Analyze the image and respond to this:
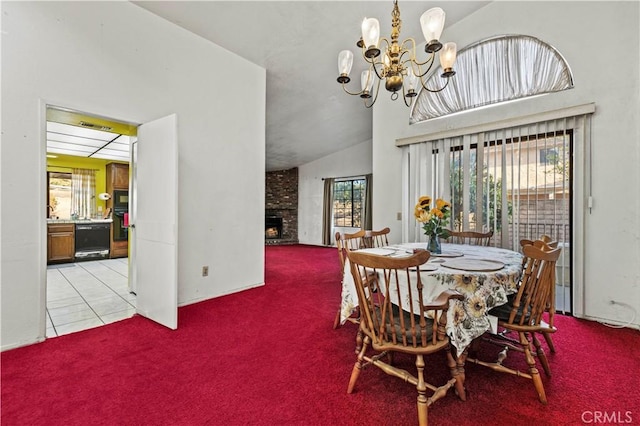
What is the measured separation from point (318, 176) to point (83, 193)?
5918 mm

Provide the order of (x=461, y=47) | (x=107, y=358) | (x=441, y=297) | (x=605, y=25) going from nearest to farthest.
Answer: (x=441, y=297), (x=107, y=358), (x=605, y=25), (x=461, y=47)

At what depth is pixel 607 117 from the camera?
273 cm

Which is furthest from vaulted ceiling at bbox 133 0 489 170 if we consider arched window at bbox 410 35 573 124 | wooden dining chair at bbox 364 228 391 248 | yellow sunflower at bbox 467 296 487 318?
yellow sunflower at bbox 467 296 487 318

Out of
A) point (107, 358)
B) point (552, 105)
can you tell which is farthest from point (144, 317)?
point (552, 105)

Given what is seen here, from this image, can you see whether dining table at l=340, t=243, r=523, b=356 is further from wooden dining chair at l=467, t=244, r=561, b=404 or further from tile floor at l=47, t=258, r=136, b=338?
tile floor at l=47, t=258, r=136, b=338

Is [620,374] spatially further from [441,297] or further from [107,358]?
[107,358]

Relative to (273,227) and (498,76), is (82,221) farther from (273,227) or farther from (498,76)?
(498,76)

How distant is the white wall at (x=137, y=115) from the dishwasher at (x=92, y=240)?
4190mm

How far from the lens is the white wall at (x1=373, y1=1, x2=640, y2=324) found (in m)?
2.64

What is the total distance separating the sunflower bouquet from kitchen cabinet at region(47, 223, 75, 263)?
263 inches

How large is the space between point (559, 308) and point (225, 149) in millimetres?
4211

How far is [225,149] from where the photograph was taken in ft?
12.0

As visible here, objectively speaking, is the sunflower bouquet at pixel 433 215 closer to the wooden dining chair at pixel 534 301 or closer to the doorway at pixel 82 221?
the wooden dining chair at pixel 534 301

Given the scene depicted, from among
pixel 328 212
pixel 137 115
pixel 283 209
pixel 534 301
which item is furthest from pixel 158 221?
pixel 283 209
